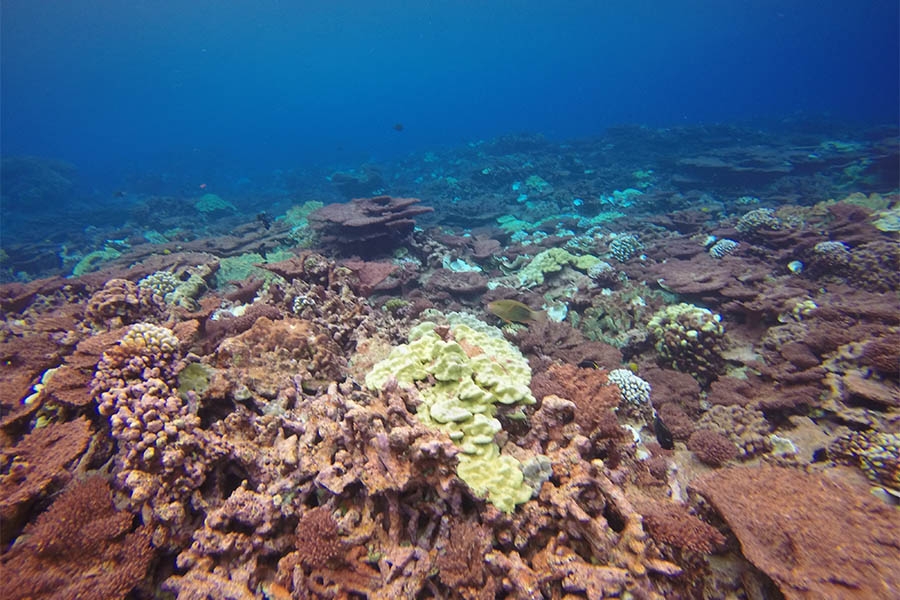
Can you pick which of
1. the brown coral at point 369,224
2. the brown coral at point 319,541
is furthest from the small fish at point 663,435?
the brown coral at point 369,224

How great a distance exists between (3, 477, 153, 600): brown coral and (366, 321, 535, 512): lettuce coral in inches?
73.9

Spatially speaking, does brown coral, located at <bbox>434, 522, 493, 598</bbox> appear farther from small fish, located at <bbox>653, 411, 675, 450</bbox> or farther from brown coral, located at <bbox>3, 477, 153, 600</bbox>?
small fish, located at <bbox>653, 411, 675, 450</bbox>

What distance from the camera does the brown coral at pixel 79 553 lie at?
2.04m

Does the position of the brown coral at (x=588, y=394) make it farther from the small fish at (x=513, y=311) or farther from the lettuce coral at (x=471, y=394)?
the small fish at (x=513, y=311)

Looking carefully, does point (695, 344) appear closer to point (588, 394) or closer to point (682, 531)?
point (588, 394)

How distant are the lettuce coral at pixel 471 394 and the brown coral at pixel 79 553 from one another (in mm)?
1878

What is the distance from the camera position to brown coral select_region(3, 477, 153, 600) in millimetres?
2043

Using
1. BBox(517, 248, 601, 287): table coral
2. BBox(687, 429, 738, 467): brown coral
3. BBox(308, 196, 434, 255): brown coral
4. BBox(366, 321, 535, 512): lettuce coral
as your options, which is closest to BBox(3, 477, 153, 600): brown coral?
BBox(366, 321, 535, 512): lettuce coral

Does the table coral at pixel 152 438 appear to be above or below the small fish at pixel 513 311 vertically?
above

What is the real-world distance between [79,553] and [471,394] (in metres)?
2.72

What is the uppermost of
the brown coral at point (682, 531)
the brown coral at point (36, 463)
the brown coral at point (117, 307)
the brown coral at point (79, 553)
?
the brown coral at point (117, 307)

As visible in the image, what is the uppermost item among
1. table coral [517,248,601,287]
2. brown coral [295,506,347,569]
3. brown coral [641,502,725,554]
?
brown coral [295,506,347,569]

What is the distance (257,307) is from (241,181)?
4794 cm

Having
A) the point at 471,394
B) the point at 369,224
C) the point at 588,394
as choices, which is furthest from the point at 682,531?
the point at 369,224
